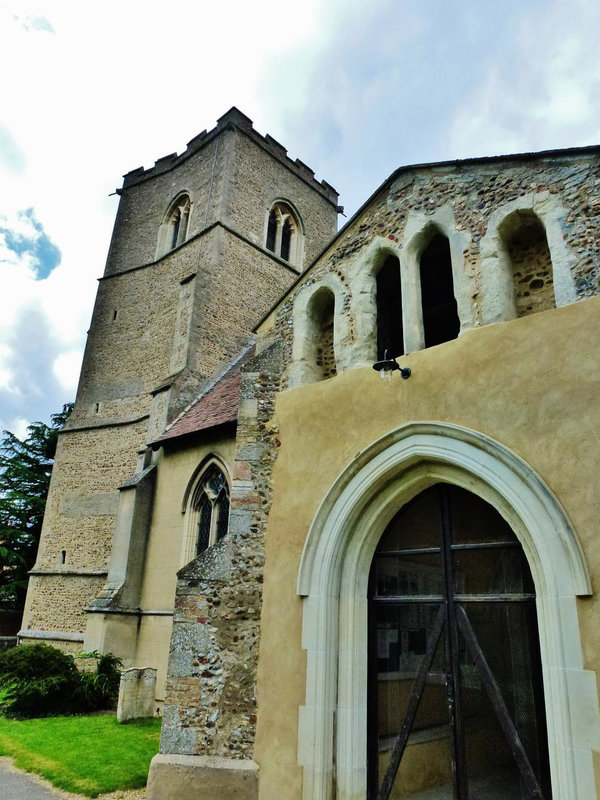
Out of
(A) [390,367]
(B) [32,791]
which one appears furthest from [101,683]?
(A) [390,367]

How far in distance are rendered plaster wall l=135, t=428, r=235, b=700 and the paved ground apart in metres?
4.03

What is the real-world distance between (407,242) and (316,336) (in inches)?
64.9

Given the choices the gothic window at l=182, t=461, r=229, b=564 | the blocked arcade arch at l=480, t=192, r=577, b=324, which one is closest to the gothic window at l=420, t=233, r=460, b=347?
the blocked arcade arch at l=480, t=192, r=577, b=324

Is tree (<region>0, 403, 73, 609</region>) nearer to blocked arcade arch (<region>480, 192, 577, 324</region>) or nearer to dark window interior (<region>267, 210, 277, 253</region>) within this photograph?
dark window interior (<region>267, 210, 277, 253</region>)

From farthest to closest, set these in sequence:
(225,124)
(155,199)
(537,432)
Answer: (155,199) < (225,124) < (537,432)

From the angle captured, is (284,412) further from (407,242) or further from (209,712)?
(209,712)

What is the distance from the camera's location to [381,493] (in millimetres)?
5410

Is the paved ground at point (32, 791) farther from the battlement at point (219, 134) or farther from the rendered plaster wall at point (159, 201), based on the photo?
the battlement at point (219, 134)

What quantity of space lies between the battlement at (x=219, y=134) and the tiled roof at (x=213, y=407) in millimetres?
9794

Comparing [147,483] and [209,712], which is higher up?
[147,483]

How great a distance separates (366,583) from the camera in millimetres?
5395

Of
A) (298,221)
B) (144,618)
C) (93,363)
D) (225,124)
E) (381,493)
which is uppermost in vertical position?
(225,124)

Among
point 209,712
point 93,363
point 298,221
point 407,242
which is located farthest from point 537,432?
point 298,221

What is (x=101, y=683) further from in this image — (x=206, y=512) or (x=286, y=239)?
(x=286, y=239)
